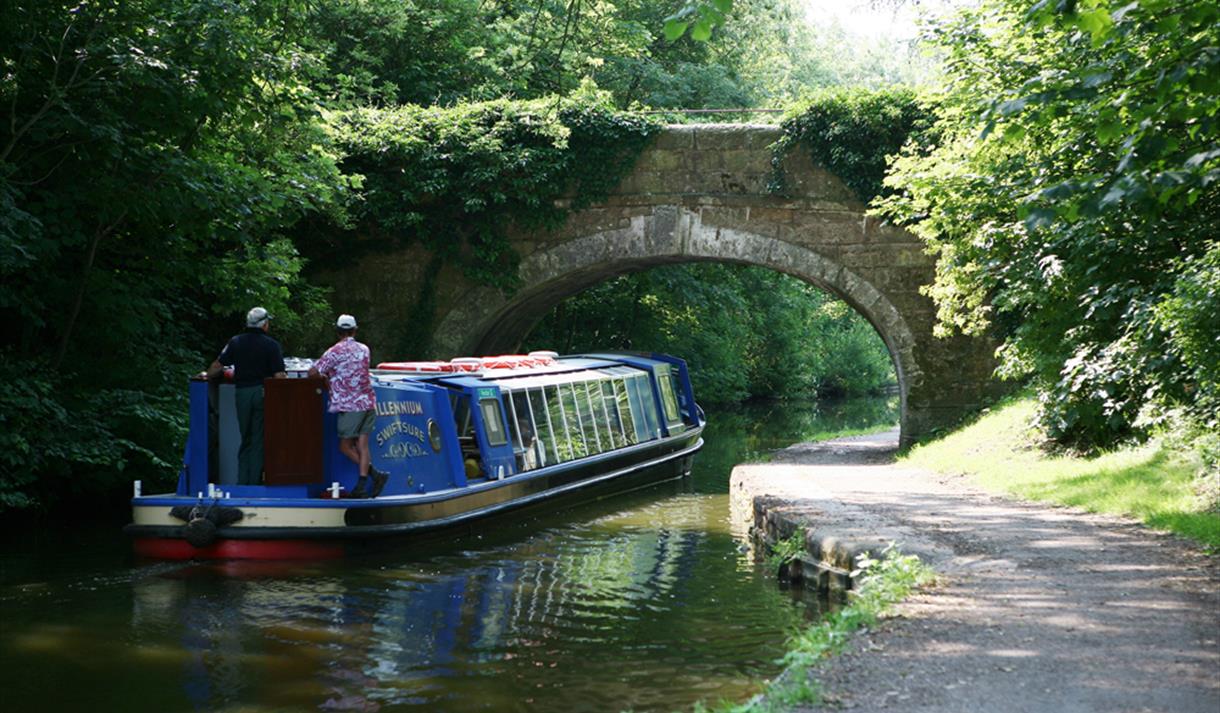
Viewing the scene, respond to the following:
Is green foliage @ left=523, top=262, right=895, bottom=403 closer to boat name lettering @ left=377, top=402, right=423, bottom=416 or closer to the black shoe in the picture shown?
boat name lettering @ left=377, top=402, right=423, bottom=416

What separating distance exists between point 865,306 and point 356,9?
909 centimetres

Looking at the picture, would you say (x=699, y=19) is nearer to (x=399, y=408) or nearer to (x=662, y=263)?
(x=399, y=408)

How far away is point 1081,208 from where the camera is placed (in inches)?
196

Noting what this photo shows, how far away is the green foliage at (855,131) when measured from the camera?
15875 millimetres

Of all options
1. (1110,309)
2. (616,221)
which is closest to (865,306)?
(616,221)

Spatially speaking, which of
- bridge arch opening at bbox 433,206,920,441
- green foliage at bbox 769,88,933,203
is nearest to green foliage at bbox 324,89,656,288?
bridge arch opening at bbox 433,206,920,441

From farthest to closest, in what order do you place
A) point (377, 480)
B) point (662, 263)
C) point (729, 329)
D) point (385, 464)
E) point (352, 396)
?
1. point (729, 329)
2. point (662, 263)
3. point (385, 464)
4. point (377, 480)
5. point (352, 396)

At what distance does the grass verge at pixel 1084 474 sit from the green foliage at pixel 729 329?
12.6m

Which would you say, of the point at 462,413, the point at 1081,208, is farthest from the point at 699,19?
the point at 462,413

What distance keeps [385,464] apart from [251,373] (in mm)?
1258

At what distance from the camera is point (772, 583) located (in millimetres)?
8344

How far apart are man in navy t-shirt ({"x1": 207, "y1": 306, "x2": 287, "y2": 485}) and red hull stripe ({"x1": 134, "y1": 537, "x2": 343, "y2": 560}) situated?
1.93ft

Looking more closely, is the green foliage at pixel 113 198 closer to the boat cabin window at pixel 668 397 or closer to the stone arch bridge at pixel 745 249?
the stone arch bridge at pixel 745 249

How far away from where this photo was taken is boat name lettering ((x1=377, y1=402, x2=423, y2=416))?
33.4 ft
